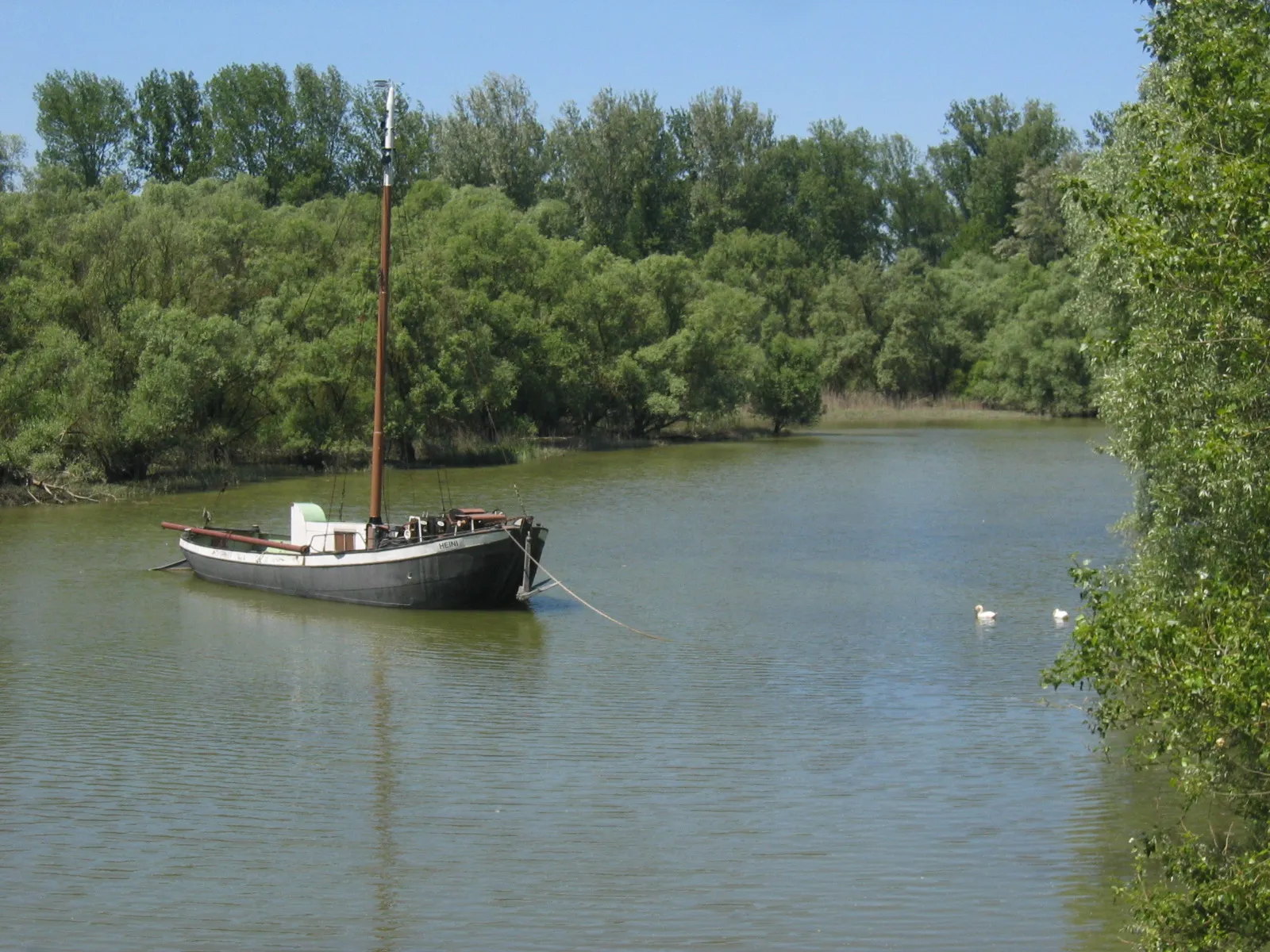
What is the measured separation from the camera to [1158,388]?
46.2 ft

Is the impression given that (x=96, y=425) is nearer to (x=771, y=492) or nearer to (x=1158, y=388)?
(x=771, y=492)

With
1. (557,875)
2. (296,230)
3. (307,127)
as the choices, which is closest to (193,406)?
(296,230)

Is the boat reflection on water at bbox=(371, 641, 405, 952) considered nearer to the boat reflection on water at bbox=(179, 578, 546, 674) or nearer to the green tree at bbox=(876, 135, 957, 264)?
the boat reflection on water at bbox=(179, 578, 546, 674)

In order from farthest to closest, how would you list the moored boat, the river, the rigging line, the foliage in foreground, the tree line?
the tree line, the moored boat, the rigging line, the river, the foliage in foreground

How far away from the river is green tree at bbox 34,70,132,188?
65.7 meters

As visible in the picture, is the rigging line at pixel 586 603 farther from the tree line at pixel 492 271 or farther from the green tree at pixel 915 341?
the green tree at pixel 915 341

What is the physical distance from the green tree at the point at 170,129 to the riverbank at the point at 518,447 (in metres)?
42.5

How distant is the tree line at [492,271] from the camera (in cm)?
4716

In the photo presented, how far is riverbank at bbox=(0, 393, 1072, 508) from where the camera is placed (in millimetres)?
42688

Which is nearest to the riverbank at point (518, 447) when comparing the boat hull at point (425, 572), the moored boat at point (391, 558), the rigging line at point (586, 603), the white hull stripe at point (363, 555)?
the white hull stripe at point (363, 555)

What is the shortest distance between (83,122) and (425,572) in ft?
252

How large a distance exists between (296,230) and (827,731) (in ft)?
164

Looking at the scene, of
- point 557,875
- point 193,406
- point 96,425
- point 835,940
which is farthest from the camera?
point 193,406

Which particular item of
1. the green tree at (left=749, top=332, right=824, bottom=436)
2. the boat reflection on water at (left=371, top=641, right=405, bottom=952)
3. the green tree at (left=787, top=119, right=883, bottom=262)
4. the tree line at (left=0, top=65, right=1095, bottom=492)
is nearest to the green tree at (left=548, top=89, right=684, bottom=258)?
the tree line at (left=0, top=65, right=1095, bottom=492)
